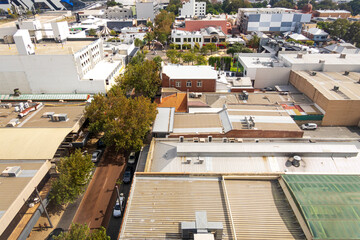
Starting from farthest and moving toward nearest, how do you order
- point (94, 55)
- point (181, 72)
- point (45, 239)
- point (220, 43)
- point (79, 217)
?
point (220, 43)
point (94, 55)
point (181, 72)
point (79, 217)
point (45, 239)

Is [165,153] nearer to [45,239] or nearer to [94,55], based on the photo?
[45,239]

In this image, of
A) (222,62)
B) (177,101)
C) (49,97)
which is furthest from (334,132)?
(49,97)

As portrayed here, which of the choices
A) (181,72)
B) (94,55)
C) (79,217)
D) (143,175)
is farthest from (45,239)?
(94,55)

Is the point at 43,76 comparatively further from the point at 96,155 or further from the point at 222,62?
the point at 222,62

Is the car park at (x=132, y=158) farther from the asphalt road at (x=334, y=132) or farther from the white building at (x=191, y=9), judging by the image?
the white building at (x=191, y=9)

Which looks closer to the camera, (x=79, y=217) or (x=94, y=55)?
(x=79, y=217)
